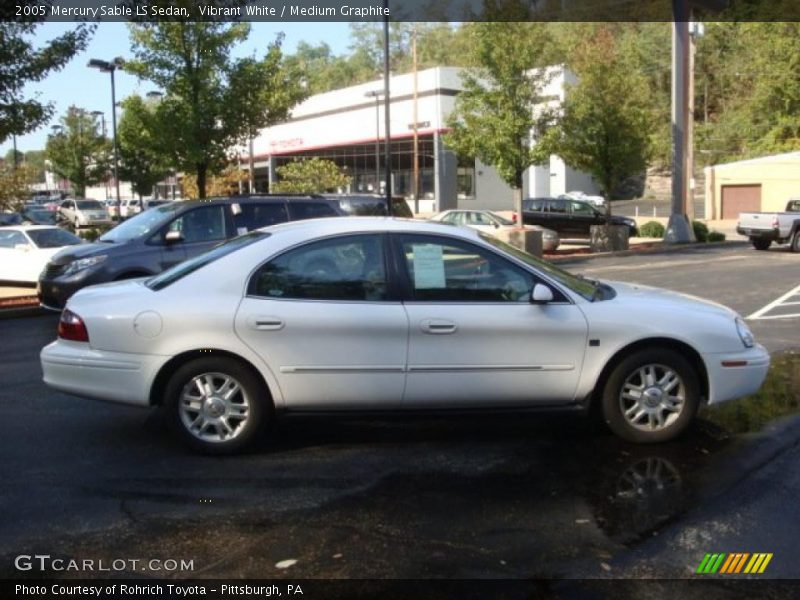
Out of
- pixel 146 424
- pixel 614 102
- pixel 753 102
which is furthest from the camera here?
pixel 753 102

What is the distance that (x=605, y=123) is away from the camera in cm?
2500

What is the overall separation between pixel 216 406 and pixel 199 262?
3.40 feet

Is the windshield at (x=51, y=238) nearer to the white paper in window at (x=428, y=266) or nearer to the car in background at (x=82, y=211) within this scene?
the white paper in window at (x=428, y=266)

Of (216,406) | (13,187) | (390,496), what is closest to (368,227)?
(216,406)

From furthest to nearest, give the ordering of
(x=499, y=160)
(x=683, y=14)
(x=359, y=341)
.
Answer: (x=683, y=14)
(x=499, y=160)
(x=359, y=341)

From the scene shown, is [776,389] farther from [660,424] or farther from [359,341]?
[359,341]

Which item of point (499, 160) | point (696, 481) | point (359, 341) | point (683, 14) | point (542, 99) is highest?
point (683, 14)

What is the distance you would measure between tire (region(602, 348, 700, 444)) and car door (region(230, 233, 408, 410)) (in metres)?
1.45

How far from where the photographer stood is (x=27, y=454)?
18.7ft

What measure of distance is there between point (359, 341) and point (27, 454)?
7.74ft

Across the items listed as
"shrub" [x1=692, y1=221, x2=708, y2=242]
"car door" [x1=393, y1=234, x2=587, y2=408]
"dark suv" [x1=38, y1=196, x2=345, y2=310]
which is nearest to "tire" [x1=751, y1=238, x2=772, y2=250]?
"shrub" [x1=692, y1=221, x2=708, y2=242]

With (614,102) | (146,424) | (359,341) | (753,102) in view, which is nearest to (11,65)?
(146,424)

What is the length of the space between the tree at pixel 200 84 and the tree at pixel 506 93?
651 centimetres

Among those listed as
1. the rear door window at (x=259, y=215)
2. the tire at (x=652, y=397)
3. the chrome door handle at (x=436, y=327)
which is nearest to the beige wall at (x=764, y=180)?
the rear door window at (x=259, y=215)
